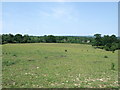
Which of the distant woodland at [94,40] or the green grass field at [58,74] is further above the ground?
the distant woodland at [94,40]

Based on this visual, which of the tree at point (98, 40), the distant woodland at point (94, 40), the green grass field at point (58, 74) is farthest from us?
the tree at point (98, 40)

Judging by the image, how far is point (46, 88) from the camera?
7789 millimetres

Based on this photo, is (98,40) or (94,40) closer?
(98,40)

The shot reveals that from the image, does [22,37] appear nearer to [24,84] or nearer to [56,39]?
[56,39]

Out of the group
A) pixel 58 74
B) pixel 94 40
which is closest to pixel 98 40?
pixel 94 40

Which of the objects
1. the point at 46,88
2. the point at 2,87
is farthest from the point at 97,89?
the point at 2,87

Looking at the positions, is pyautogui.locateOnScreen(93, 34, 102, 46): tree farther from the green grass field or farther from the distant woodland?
the green grass field

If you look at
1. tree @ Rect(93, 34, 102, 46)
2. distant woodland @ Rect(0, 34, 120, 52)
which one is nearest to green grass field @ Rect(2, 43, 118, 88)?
distant woodland @ Rect(0, 34, 120, 52)

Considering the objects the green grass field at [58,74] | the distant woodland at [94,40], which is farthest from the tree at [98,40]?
the green grass field at [58,74]

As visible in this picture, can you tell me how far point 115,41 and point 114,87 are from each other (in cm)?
5883

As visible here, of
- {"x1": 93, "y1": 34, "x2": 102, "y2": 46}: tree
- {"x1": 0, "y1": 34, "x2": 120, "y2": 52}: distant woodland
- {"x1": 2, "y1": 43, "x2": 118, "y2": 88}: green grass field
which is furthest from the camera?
{"x1": 93, "y1": 34, "x2": 102, "y2": 46}: tree

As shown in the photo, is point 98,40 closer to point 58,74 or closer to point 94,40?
point 94,40

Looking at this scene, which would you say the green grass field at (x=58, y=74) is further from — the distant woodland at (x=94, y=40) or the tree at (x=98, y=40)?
the tree at (x=98, y=40)

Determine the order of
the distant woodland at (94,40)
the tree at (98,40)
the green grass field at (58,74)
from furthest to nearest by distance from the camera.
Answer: the tree at (98,40) → the distant woodland at (94,40) → the green grass field at (58,74)
